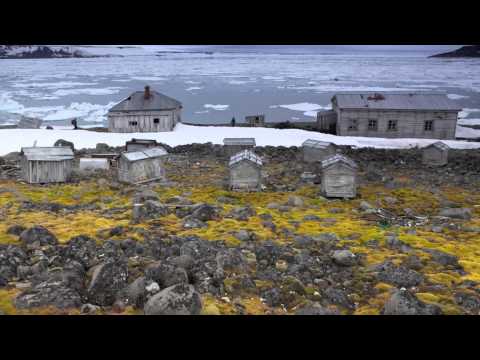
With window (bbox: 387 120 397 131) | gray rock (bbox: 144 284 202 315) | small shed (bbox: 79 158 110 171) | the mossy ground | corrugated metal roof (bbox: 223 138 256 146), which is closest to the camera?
gray rock (bbox: 144 284 202 315)

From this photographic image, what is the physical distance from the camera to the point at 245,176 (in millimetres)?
18281

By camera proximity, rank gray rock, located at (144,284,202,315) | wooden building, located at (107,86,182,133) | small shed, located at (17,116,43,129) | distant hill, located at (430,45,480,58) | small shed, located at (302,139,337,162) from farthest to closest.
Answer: distant hill, located at (430,45,480,58), small shed, located at (17,116,43,129), wooden building, located at (107,86,182,133), small shed, located at (302,139,337,162), gray rock, located at (144,284,202,315)

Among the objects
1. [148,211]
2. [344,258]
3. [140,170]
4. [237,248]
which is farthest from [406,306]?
[140,170]

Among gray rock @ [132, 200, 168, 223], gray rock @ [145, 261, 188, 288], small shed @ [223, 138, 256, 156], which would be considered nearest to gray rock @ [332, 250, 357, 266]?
gray rock @ [145, 261, 188, 288]

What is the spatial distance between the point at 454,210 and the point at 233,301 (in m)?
10.1

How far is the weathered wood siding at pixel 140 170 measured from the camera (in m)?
18.8

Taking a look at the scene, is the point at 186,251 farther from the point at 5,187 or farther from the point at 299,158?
the point at 299,158

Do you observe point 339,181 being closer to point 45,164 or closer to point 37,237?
point 37,237

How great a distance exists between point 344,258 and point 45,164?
13309mm

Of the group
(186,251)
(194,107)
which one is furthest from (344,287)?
(194,107)

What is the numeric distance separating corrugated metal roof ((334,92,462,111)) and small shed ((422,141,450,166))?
9.96 metres

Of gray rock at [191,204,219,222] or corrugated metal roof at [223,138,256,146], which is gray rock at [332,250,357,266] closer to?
gray rock at [191,204,219,222]

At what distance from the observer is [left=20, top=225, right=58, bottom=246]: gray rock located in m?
10.7

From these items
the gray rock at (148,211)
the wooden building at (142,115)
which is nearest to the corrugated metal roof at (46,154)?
the gray rock at (148,211)
